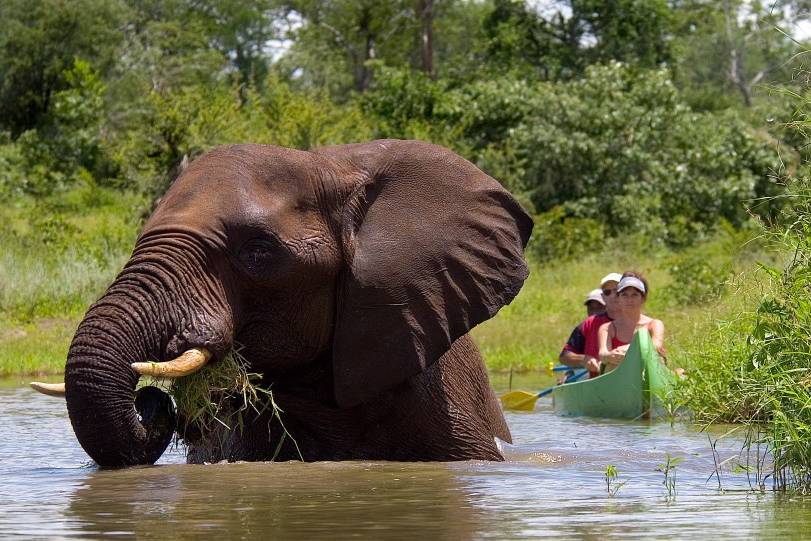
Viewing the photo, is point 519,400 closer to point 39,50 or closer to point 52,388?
point 52,388

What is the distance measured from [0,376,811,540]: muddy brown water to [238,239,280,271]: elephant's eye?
0.97 m

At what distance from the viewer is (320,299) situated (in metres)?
7.11

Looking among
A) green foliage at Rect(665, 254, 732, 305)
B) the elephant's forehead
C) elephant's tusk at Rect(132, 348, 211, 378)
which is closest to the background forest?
green foliage at Rect(665, 254, 732, 305)

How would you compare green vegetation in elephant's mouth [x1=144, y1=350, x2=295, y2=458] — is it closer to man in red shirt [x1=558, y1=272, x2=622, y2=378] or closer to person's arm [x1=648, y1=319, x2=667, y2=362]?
person's arm [x1=648, y1=319, x2=667, y2=362]

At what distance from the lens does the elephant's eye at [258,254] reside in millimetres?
6793

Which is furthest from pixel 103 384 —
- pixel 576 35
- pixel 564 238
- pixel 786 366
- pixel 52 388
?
pixel 576 35

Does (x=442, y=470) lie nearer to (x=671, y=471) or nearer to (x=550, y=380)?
(x=671, y=471)

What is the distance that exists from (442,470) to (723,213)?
883 inches

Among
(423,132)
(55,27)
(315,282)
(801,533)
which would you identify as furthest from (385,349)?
(55,27)

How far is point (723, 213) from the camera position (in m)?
28.9

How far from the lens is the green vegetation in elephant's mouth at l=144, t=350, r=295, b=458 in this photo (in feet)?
22.2

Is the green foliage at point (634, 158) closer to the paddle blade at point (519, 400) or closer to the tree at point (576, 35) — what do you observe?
the tree at point (576, 35)

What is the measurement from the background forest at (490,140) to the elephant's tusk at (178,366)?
3519mm

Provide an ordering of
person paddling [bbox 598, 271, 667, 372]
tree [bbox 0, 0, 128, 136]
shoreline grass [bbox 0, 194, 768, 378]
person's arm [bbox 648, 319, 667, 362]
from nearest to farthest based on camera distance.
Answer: person paddling [bbox 598, 271, 667, 372], person's arm [bbox 648, 319, 667, 362], shoreline grass [bbox 0, 194, 768, 378], tree [bbox 0, 0, 128, 136]
